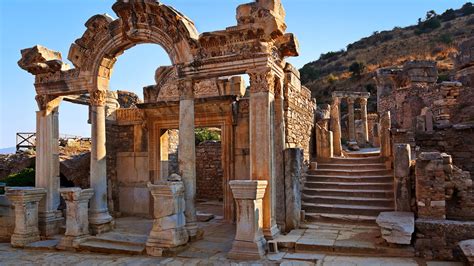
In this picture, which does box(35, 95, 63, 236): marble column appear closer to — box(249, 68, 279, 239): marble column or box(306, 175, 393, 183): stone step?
box(249, 68, 279, 239): marble column

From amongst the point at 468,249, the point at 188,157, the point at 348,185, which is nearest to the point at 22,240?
the point at 188,157

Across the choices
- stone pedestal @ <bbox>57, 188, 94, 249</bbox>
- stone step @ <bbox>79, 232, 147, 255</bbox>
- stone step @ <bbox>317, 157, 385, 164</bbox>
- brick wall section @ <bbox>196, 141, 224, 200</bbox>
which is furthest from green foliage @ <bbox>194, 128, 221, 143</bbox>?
stone step @ <bbox>79, 232, 147, 255</bbox>

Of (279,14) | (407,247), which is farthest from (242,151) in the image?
(407,247)

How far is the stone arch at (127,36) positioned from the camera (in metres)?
7.96

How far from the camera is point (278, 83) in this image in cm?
814

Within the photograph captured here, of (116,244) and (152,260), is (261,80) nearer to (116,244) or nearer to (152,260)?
(152,260)

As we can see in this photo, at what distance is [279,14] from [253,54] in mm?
1044

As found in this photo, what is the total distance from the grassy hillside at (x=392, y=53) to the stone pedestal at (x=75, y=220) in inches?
→ 1247

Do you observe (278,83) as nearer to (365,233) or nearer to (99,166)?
(365,233)

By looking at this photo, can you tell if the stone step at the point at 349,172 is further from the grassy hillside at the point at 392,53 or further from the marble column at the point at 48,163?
the grassy hillside at the point at 392,53

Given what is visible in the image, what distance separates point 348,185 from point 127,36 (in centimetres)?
709

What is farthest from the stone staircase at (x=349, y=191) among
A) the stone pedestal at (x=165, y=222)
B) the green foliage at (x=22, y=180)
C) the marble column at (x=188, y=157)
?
the green foliage at (x=22, y=180)

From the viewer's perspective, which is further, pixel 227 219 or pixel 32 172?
pixel 32 172

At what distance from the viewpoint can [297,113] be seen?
9859mm
